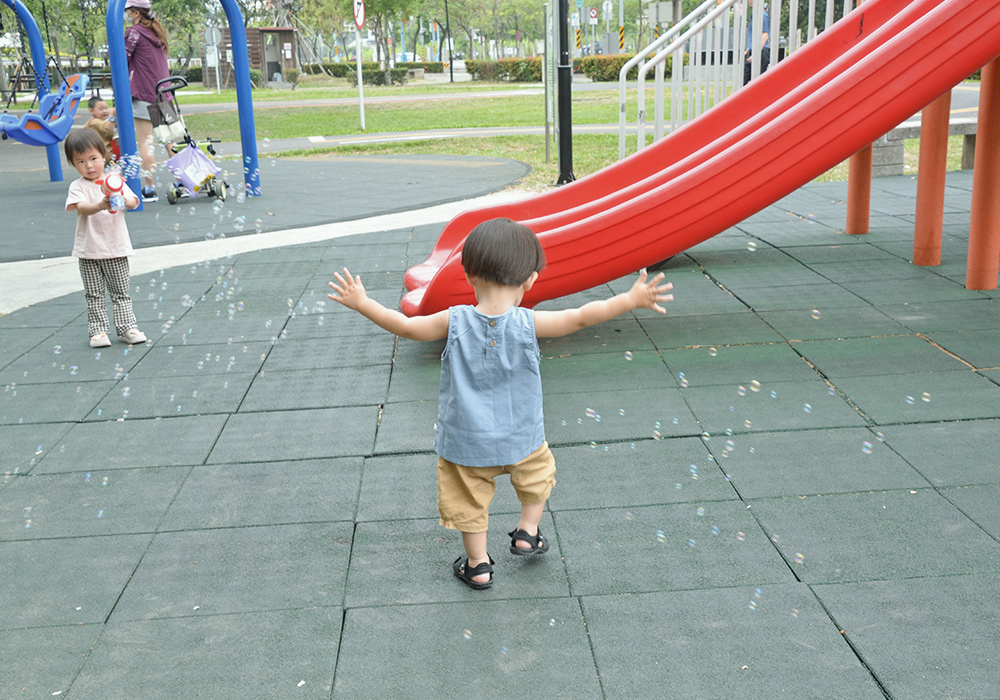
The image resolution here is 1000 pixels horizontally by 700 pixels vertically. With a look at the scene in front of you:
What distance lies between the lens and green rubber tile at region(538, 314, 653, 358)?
5109 mm

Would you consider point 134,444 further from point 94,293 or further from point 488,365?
point 488,365

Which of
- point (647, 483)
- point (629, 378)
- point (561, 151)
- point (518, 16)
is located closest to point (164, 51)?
point (561, 151)

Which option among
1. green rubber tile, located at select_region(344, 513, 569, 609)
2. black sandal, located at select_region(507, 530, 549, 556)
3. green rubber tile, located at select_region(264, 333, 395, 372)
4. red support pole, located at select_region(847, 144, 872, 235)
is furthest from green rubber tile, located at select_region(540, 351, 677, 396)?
red support pole, located at select_region(847, 144, 872, 235)

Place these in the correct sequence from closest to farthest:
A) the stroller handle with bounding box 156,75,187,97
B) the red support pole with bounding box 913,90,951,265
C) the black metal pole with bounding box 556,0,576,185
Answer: the red support pole with bounding box 913,90,951,265 → the stroller handle with bounding box 156,75,187,97 → the black metal pole with bounding box 556,0,576,185

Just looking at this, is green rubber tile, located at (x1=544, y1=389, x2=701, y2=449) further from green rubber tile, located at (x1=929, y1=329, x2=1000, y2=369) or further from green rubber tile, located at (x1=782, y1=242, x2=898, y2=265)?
green rubber tile, located at (x1=782, y1=242, x2=898, y2=265)

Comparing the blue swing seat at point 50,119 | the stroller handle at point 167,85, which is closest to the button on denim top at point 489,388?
the stroller handle at point 167,85

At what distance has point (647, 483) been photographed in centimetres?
343

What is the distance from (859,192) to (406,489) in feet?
18.2

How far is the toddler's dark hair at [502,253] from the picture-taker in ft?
8.54

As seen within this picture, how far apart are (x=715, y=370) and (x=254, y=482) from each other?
7.73 ft

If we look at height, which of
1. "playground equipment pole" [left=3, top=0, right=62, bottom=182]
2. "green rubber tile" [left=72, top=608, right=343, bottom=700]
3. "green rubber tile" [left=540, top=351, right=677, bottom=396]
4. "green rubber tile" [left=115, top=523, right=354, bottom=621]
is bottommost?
"green rubber tile" [left=72, top=608, right=343, bottom=700]

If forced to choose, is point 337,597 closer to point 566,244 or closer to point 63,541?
point 63,541

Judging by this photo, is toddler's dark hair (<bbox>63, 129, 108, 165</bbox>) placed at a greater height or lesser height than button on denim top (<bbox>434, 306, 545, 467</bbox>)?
greater

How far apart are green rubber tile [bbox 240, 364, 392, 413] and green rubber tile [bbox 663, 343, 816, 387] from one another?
5.02 ft
